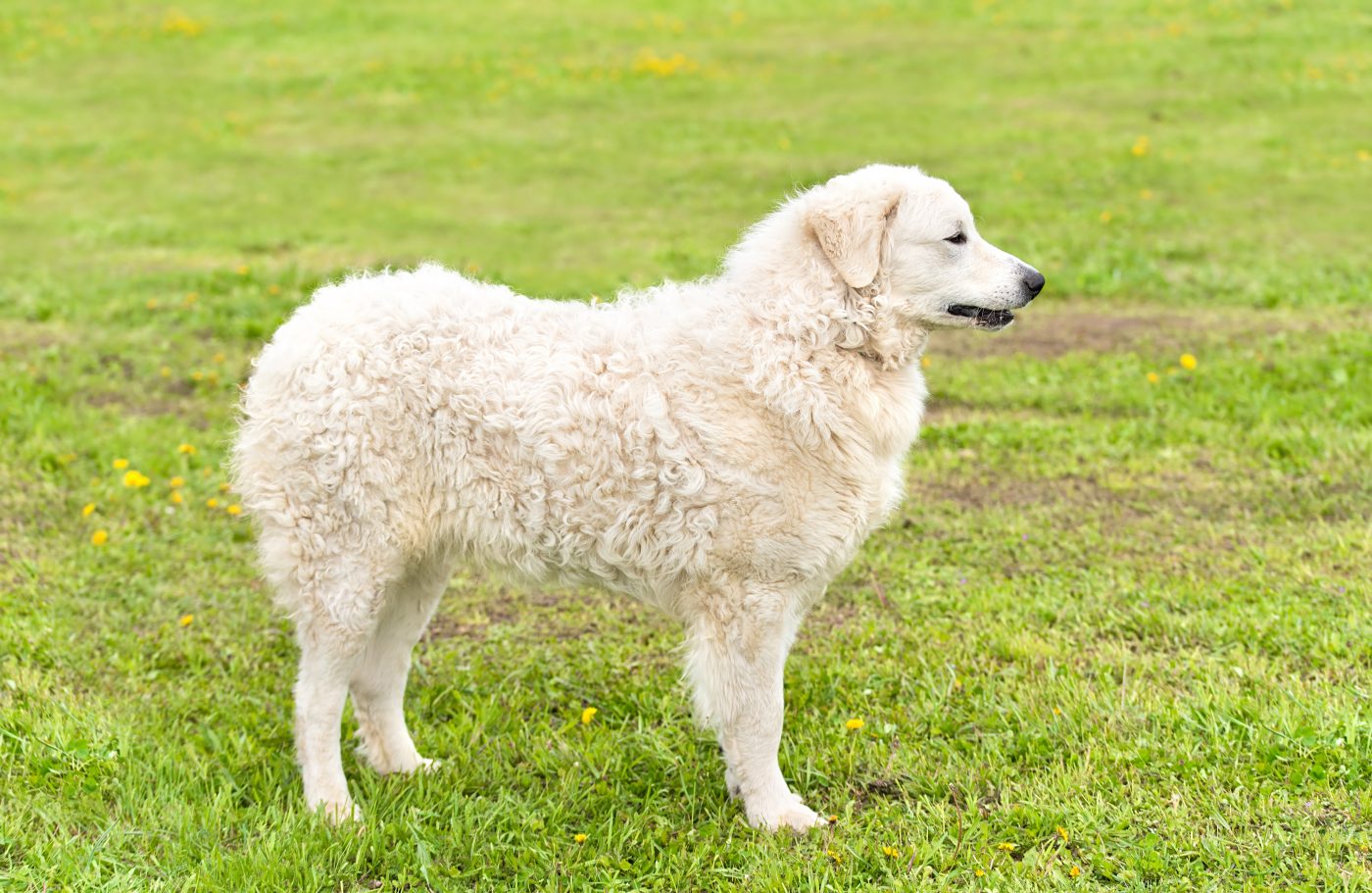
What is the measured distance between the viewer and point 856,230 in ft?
13.4

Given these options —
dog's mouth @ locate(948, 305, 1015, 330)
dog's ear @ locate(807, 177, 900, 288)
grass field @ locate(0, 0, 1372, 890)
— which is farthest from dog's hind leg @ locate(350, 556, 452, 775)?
dog's mouth @ locate(948, 305, 1015, 330)

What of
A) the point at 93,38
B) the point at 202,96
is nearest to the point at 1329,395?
the point at 202,96

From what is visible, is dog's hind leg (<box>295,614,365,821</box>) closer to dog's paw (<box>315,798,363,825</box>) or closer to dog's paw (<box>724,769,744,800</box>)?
dog's paw (<box>315,798,363,825</box>)

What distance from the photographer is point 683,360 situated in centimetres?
421

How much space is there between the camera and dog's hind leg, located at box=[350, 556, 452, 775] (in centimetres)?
455

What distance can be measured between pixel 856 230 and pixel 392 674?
228cm

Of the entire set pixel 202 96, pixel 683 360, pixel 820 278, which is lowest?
pixel 202 96

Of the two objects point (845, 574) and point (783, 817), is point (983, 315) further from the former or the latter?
point (845, 574)

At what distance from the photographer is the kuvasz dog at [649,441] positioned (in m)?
4.07

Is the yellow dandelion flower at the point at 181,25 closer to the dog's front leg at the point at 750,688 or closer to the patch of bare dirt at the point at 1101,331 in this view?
the patch of bare dirt at the point at 1101,331

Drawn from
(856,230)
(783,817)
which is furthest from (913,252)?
(783,817)

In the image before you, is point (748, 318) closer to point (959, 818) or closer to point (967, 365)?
point (959, 818)

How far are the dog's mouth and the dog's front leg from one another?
44.5 inches

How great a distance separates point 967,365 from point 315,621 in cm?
575
